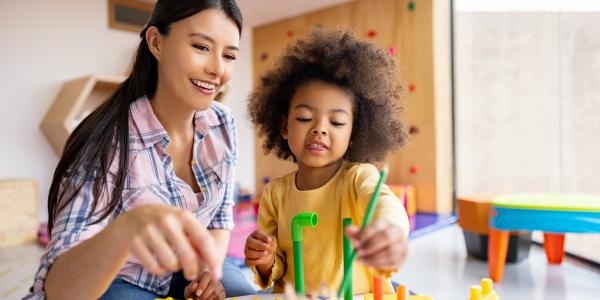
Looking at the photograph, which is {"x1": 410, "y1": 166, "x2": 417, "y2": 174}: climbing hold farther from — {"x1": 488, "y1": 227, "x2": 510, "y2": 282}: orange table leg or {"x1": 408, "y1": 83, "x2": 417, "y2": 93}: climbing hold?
{"x1": 488, "y1": 227, "x2": 510, "y2": 282}: orange table leg

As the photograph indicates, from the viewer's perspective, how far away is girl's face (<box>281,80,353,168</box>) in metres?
0.72

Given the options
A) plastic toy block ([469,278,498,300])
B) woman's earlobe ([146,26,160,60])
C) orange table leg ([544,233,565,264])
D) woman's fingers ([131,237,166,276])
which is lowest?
orange table leg ([544,233,565,264])

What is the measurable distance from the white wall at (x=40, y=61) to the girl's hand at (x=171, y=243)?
7.29 ft

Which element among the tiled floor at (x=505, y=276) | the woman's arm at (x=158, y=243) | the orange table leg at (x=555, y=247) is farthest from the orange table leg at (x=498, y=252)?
the woman's arm at (x=158, y=243)

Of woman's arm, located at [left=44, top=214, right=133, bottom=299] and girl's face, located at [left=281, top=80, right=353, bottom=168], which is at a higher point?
girl's face, located at [left=281, top=80, right=353, bottom=168]

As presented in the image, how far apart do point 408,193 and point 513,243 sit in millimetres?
879

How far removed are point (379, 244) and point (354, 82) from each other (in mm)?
376

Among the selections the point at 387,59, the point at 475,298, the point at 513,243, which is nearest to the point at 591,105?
the point at 513,243

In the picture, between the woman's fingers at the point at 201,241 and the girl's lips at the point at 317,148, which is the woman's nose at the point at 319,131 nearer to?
the girl's lips at the point at 317,148

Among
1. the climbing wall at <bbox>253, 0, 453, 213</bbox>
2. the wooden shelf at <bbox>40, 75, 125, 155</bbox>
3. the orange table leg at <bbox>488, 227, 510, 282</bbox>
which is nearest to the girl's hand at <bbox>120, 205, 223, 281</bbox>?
the orange table leg at <bbox>488, 227, 510, 282</bbox>

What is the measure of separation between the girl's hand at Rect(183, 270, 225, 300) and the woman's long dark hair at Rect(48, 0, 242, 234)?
199mm

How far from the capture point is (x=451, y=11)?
2.73 m

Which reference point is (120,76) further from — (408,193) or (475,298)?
(475,298)

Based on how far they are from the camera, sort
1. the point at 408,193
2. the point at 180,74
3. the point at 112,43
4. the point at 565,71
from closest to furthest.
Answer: the point at 180,74 < the point at 565,71 < the point at 408,193 < the point at 112,43
